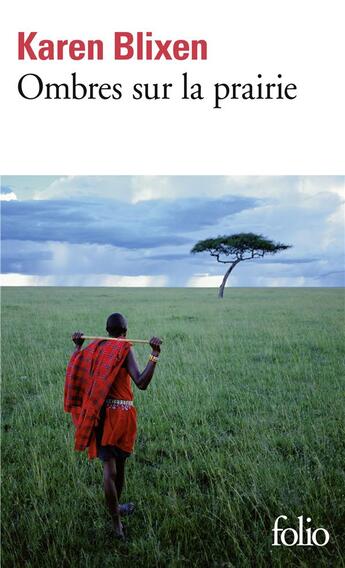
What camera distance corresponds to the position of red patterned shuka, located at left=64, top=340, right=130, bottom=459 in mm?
3566

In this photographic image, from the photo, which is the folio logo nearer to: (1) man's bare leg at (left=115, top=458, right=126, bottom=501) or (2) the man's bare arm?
(1) man's bare leg at (left=115, top=458, right=126, bottom=501)

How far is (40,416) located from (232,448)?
300 cm

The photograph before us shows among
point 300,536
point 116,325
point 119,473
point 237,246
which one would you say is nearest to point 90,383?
point 116,325

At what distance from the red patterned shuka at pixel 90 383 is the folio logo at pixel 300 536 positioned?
1672 millimetres

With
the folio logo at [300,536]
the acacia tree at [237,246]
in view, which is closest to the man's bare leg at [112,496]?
the folio logo at [300,536]

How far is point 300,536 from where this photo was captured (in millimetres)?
3508

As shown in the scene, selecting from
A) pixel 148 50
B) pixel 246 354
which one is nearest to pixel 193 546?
pixel 148 50

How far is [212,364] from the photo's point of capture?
9719 mm

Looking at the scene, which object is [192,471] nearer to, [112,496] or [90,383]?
[112,496]

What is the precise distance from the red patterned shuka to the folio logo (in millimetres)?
1672

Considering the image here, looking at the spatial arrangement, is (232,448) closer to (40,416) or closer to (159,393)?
(159,393)

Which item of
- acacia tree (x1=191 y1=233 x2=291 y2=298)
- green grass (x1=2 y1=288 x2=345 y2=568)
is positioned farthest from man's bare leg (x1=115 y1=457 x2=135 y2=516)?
acacia tree (x1=191 y1=233 x2=291 y2=298)

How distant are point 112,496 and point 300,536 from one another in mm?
1603

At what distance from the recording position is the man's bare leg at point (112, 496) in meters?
3.50
